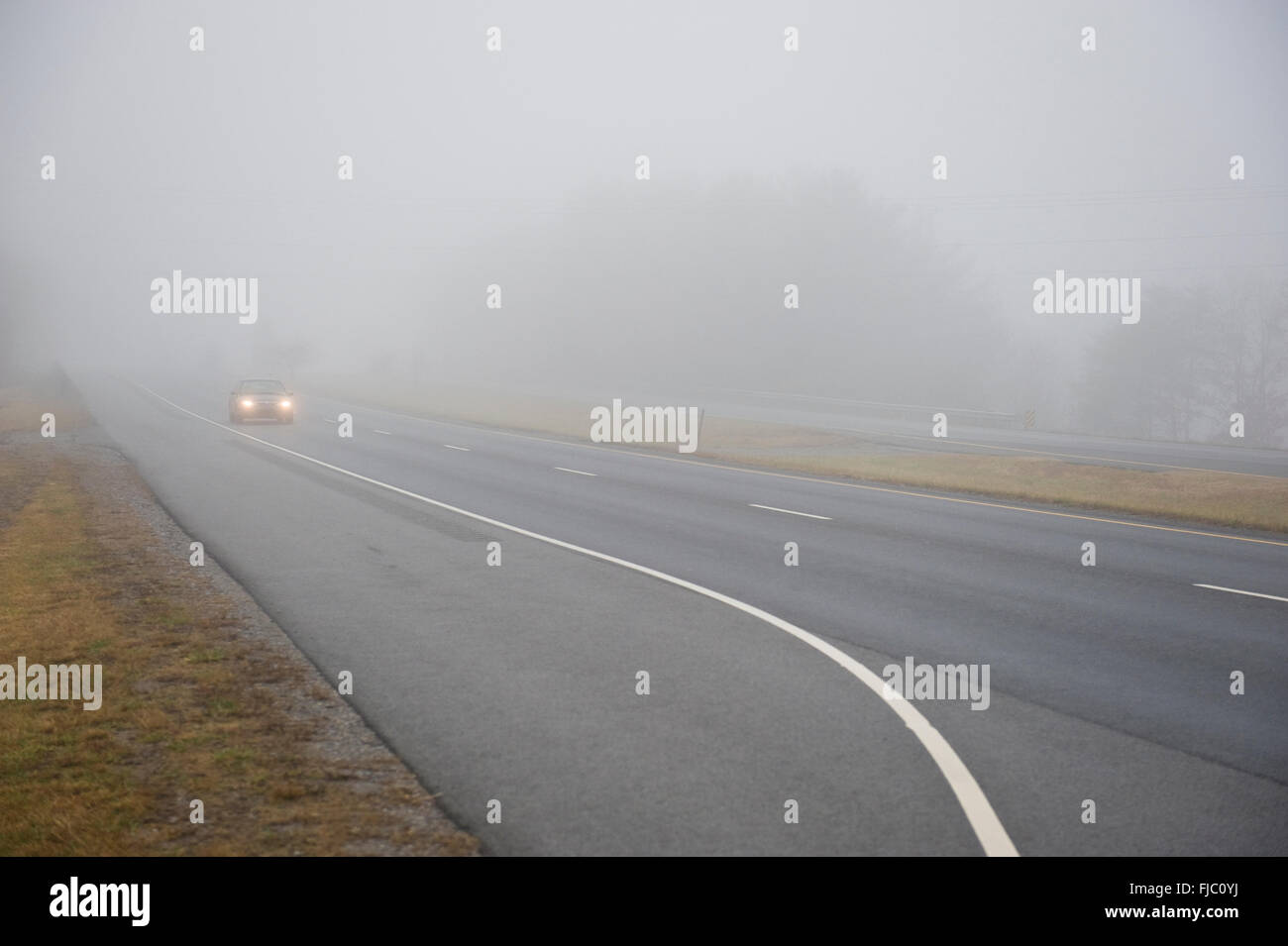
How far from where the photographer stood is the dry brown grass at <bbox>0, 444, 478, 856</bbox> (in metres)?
4.48

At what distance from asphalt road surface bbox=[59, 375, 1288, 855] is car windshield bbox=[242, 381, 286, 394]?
19203 millimetres

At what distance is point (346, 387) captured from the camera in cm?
6769

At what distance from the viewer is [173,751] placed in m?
5.52

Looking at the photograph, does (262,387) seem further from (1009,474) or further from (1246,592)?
(1246,592)

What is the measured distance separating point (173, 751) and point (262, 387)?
31.6 meters

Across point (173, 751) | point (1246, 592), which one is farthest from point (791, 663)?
point (1246, 592)

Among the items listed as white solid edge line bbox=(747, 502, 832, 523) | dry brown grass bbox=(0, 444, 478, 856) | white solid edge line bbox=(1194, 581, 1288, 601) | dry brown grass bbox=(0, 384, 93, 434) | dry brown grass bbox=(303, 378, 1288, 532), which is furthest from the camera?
dry brown grass bbox=(0, 384, 93, 434)

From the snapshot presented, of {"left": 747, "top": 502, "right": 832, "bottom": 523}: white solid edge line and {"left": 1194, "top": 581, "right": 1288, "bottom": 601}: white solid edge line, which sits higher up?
{"left": 747, "top": 502, "right": 832, "bottom": 523}: white solid edge line

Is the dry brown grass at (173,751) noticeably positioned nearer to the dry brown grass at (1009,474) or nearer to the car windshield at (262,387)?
the dry brown grass at (1009,474)

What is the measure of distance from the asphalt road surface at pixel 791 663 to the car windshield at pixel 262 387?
19203 millimetres

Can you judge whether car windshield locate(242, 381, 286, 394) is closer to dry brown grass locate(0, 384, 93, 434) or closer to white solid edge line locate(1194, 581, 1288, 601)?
dry brown grass locate(0, 384, 93, 434)

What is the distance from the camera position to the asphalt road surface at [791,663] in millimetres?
4703

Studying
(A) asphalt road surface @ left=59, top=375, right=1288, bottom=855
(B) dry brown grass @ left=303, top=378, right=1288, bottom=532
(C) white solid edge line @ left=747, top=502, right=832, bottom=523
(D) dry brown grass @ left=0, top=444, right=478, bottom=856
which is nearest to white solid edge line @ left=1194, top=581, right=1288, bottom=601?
(A) asphalt road surface @ left=59, top=375, right=1288, bottom=855
